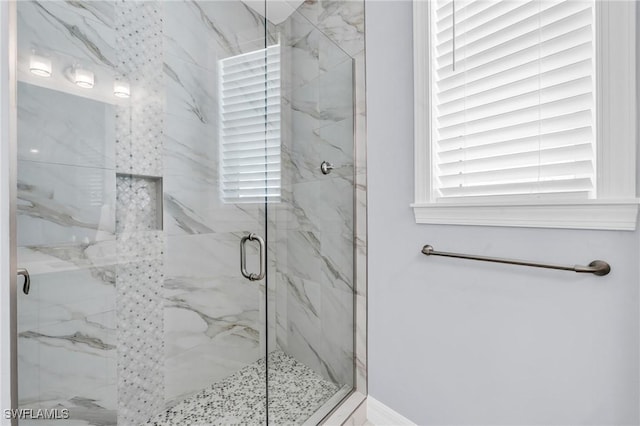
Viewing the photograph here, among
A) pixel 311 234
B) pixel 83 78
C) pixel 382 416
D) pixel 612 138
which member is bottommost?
pixel 382 416

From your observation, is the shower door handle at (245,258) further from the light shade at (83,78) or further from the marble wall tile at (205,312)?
the light shade at (83,78)

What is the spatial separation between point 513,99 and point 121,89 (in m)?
1.56

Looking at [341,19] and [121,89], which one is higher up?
[341,19]

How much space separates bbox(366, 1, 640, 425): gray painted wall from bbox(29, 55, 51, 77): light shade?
126cm

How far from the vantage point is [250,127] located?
1376 mm

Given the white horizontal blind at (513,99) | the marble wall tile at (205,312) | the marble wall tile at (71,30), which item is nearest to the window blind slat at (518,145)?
the white horizontal blind at (513,99)

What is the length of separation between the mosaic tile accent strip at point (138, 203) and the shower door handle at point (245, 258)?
1.38 ft

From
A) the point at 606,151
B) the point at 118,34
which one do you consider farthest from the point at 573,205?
the point at 118,34

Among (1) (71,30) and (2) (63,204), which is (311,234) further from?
(1) (71,30)

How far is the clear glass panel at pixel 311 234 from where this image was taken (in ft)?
4.31

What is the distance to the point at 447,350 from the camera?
121 centimetres

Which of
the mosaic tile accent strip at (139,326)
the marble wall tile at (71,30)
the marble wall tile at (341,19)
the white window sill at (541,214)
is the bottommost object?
the mosaic tile accent strip at (139,326)

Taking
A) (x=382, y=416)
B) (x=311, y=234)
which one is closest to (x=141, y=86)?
(x=311, y=234)

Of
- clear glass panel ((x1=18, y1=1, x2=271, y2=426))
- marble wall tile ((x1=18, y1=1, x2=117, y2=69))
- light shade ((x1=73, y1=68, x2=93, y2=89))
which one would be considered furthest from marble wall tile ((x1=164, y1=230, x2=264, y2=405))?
marble wall tile ((x1=18, y1=1, x2=117, y2=69))
